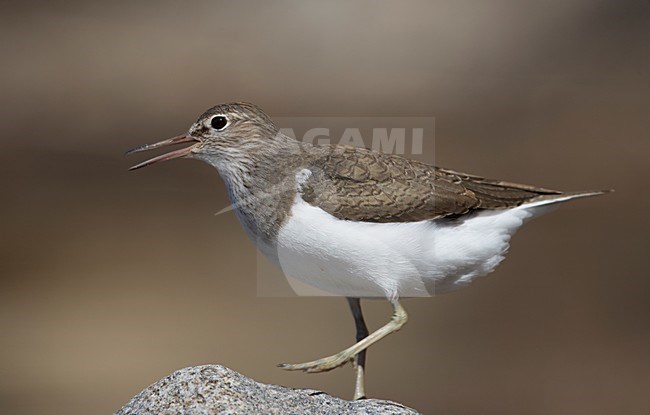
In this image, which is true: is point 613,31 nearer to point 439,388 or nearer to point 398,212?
point 439,388

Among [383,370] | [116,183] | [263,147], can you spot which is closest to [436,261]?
[263,147]

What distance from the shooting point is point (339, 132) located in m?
12.7

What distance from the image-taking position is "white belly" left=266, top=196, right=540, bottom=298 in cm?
491

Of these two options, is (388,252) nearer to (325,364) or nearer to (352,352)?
(352,352)

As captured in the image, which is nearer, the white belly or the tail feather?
the white belly

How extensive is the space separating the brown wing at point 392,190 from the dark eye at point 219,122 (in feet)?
1.81

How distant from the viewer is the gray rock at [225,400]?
4.49m

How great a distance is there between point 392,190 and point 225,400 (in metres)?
1.53

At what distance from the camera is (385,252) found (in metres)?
5.00

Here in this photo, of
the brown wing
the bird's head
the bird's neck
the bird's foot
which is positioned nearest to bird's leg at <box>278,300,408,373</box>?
the bird's foot

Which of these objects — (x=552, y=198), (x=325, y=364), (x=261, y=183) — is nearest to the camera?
(x=325, y=364)

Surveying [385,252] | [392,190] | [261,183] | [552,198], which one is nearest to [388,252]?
[385,252]

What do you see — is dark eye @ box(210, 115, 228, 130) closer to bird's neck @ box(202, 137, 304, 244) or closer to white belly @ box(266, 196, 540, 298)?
bird's neck @ box(202, 137, 304, 244)

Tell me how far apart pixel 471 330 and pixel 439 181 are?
6.76 metres
